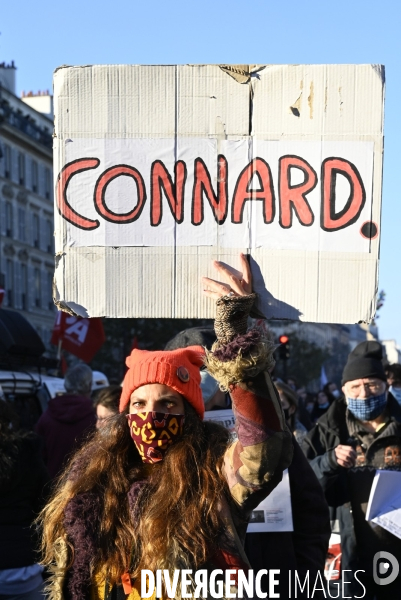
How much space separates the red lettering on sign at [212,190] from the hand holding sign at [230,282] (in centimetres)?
15

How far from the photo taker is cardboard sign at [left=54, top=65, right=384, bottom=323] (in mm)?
3137

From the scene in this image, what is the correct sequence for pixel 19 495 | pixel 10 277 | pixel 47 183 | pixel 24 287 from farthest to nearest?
pixel 47 183
pixel 24 287
pixel 10 277
pixel 19 495

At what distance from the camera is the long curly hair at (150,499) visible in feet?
9.71

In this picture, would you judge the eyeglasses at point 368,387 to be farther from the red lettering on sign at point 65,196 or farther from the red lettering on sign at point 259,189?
the red lettering on sign at point 65,196

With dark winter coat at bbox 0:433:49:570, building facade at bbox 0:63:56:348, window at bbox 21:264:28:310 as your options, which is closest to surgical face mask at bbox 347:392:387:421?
dark winter coat at bbox 0:433:49:570

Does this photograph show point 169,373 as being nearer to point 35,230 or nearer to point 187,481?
point 187,481

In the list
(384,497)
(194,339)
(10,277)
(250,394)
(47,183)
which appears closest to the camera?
(250,394)

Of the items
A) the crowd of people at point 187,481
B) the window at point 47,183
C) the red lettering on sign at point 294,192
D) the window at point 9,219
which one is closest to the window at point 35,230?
the window at point 47,183

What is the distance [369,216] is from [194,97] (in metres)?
0.67

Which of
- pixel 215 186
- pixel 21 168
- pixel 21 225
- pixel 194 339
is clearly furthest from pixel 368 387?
pixel 21 168

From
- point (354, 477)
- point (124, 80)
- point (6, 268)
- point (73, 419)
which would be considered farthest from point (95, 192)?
point (6, 268)

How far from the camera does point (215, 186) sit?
126 inches

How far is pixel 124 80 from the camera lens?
3.23 metres

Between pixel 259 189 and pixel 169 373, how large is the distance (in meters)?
0.66
